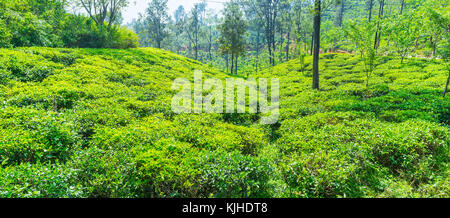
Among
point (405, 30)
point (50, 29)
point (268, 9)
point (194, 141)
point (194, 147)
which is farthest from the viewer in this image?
Answer: point (268, 9)

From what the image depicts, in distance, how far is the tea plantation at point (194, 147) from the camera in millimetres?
3643

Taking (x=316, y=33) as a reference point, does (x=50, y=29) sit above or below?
above

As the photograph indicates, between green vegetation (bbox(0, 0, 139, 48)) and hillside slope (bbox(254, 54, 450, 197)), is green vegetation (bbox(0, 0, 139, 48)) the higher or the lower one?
the higher one

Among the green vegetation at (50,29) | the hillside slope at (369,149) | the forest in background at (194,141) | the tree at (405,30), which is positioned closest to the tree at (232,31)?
the green vegetation at (50,29)

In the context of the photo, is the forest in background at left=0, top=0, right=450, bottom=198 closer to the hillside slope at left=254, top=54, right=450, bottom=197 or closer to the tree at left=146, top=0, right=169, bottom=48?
the hillside slope at left=254, top=54, right=450, bottom=197

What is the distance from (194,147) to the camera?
521 centimetres

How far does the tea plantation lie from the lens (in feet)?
12.0

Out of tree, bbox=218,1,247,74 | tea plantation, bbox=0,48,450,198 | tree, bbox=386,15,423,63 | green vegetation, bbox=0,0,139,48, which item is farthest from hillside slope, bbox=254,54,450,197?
tree, bbox=218,1,247,74

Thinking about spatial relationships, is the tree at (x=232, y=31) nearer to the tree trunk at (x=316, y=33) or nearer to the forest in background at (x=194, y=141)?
the tree trunk at (x=316, y=33)

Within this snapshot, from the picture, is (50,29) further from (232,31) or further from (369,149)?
(369,149)

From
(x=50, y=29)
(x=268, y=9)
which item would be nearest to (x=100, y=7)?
(x=50, y=29)
